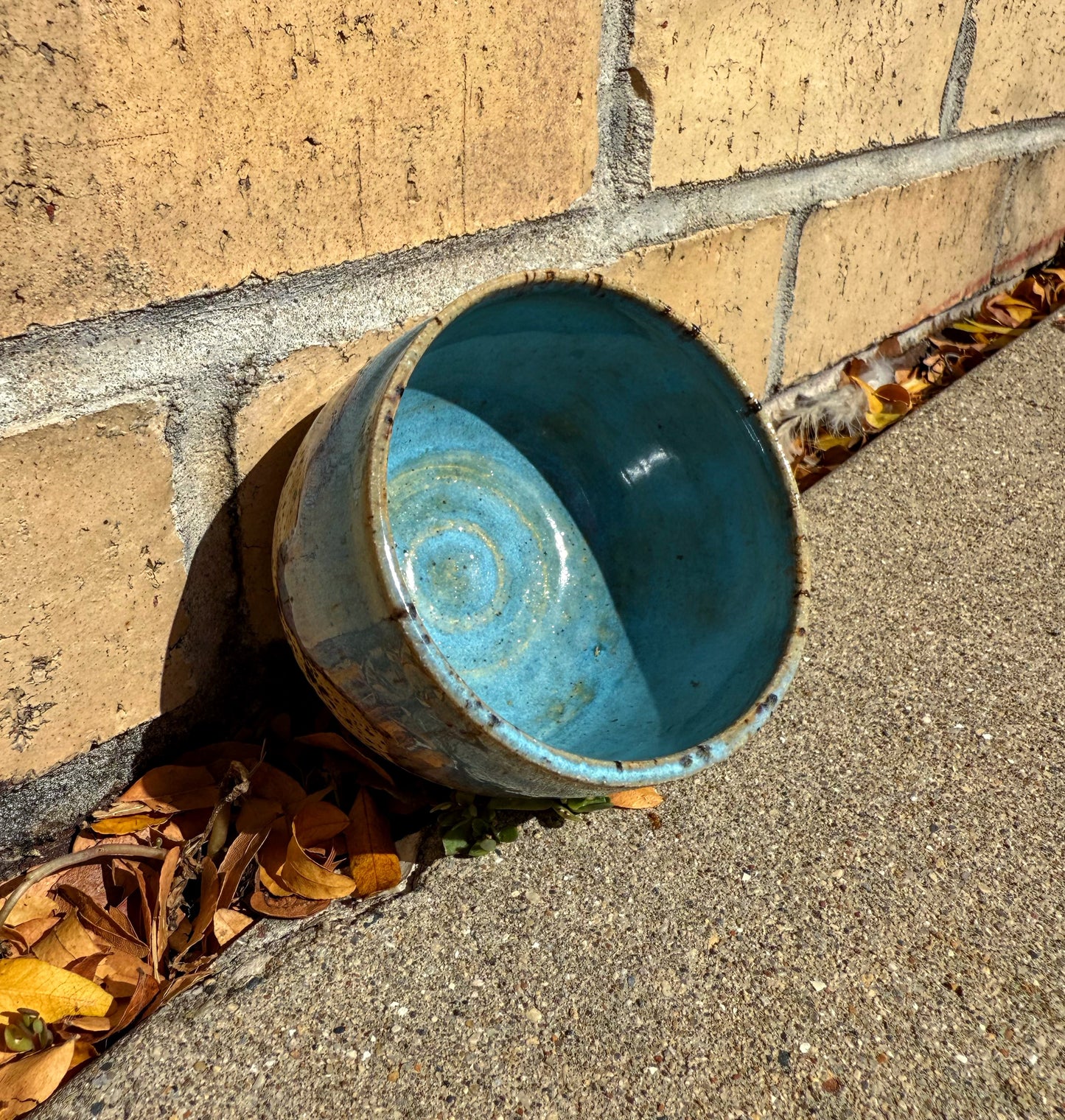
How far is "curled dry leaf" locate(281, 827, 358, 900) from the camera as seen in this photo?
113 cm

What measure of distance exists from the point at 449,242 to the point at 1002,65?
1374mm

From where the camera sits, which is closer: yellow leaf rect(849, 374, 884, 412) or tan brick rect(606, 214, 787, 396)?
tan brick rect(606, 214, 787, 396)

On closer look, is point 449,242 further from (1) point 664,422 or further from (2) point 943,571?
(2) point 943,571

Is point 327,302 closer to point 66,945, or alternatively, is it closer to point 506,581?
point 506,581

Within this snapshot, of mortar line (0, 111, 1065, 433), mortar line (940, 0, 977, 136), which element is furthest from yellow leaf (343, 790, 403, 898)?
mortar line (940, 0, 977, 136)

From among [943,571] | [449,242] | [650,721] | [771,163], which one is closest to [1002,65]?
[771,163]

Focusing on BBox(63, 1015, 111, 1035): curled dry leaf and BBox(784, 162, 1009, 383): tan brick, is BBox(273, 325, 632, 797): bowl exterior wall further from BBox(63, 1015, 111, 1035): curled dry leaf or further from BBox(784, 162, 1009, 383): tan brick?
BBox(784, 162, 1009, 383): tan brick

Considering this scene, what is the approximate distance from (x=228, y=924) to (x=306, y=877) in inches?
3.5

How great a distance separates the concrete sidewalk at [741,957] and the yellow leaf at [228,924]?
0.02m

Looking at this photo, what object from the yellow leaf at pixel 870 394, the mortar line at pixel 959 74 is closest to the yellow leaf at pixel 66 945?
the yellow leaf at pixel 870 394

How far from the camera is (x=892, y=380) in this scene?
2154 mm

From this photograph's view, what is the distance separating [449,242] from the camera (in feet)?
4.28

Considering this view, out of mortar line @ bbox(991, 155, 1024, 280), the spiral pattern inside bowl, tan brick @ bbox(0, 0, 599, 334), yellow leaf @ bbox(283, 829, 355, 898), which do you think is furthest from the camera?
mortar line @ bbox(991, 155, 1024, 280)

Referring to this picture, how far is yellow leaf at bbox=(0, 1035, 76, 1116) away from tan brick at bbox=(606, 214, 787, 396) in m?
1.14
